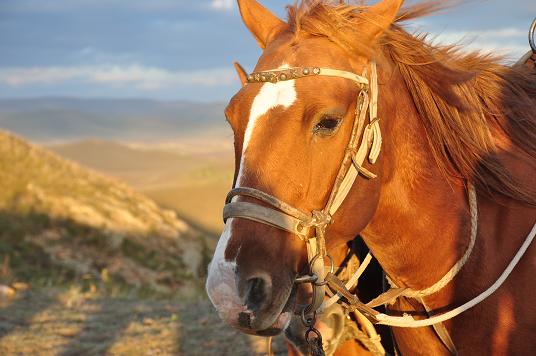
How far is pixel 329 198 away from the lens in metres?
2.41

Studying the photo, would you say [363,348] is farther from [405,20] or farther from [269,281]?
[405,20]

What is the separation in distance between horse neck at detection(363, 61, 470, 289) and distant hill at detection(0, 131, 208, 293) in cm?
799

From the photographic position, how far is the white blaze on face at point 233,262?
215 centimetres

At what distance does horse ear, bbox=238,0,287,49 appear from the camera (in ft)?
9.55

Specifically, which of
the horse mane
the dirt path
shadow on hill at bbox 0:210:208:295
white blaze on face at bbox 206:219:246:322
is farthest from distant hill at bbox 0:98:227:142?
white blaze on face at bbox 206:219:246:322

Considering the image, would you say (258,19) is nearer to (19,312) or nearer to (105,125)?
(19,312)

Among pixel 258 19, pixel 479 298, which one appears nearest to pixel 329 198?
pixel 479 298

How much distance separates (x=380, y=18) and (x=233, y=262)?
1.08 m

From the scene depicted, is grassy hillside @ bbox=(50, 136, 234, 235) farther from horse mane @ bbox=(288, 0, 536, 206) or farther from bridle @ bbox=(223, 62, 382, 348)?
bridle @ bbox=(223, 62, 382, 348)

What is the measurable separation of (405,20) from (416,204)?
768 millimetres

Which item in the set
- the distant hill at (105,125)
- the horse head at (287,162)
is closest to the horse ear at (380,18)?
the horse head at (287,162)

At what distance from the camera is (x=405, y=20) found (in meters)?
2.87

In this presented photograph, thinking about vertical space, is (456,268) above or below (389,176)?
below

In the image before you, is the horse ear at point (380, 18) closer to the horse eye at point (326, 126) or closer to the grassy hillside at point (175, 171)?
the horse eye at point (326, 126)
